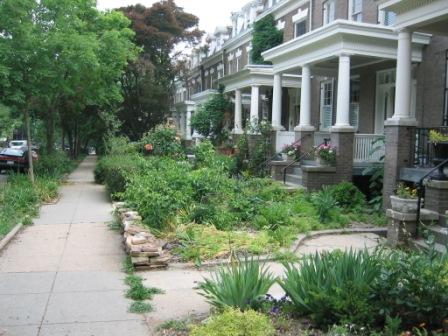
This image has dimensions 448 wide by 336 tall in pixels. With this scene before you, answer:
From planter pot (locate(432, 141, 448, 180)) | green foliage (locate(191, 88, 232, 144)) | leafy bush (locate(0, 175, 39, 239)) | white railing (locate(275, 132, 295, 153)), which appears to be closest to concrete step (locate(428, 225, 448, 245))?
planter pot (locate(432, 141, 448, 180))

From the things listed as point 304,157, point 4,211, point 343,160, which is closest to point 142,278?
point 4,211

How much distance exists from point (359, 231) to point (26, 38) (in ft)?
37.5

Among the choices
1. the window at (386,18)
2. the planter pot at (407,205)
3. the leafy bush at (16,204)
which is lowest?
the leafy bush at (16,204)

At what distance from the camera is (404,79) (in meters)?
11.6

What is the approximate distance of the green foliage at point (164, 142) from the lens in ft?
62.8

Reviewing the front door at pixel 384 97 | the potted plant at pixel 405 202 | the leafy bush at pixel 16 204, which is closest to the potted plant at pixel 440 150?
the potted plant at pixel 405 202

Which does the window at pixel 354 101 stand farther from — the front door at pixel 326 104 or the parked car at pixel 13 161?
the parked car at pixel 13 161

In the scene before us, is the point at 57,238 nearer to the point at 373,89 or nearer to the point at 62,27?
the point at 62,27

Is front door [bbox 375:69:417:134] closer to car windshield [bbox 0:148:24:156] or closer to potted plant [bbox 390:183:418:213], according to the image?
potted plant [bbox 390:183:418:213]

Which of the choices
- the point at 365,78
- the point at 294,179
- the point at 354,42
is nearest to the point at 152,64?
the point at 365,78

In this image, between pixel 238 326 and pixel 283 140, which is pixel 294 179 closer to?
pixel 283 140

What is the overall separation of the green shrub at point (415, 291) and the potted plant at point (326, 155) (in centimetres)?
1021

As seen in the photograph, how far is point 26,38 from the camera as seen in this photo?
628 inches

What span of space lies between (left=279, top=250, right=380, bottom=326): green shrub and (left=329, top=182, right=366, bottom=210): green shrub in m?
7.97
